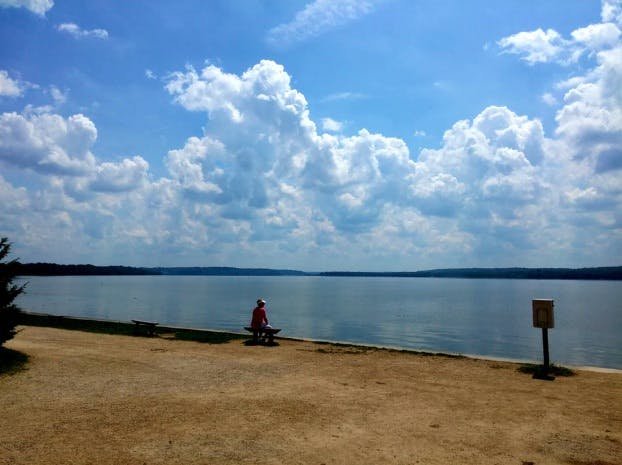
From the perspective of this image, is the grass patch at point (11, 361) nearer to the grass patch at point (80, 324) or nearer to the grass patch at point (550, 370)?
the grass patch at point (80, 324)

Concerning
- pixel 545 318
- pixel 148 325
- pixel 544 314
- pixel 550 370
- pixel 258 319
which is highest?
pixel 544 314

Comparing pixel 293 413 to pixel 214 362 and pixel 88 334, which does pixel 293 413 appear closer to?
pixel 214 362

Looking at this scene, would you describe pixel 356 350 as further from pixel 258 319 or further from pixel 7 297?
pixel 7 297

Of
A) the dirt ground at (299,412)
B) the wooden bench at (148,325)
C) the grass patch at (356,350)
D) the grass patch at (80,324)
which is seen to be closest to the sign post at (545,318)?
the dirt ground at (299,412)

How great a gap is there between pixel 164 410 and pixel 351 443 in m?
3.54

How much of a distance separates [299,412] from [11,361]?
8.32m

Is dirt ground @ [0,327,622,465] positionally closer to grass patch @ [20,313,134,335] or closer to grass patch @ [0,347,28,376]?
grass patch @ [0,347,28,376]

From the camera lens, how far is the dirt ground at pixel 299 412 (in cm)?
676

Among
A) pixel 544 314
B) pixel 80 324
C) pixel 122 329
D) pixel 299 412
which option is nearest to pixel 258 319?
pixel 122 329

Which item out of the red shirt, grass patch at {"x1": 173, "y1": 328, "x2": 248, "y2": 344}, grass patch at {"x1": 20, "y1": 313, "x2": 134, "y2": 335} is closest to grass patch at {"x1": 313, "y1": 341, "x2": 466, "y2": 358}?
the red shirt

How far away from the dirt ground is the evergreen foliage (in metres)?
1.05

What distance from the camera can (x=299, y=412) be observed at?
342 inches

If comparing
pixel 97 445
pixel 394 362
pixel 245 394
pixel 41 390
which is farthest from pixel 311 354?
pixel 97 445

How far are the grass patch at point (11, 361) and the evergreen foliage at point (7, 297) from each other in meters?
0.41
